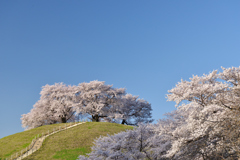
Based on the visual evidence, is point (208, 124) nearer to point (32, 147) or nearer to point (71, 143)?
point (71, 143)

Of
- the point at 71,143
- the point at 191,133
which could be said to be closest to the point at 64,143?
the point at 71,143

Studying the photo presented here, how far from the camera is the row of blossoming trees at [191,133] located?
1603 centimetres

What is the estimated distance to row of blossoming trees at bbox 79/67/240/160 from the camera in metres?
16.0

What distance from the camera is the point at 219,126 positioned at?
52.4 feet

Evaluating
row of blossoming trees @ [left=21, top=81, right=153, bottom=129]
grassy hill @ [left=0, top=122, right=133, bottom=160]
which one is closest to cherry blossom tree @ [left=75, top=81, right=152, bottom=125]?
row of blossoming trees @ [left=21, top=81, right=153, bottom=129]

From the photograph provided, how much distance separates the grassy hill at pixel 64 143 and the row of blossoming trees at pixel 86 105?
12.2 metres

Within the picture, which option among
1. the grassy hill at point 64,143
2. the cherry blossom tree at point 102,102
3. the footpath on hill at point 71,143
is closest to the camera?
the footpath on hill at point 71,143

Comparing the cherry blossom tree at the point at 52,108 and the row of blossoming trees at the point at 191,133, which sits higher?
the cherry blossom tree at the point at 52,108

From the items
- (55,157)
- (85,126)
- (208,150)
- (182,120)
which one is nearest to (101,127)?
(85,126)

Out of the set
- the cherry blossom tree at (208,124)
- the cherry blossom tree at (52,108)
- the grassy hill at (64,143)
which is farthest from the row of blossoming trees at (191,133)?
the cherry blossom tree at (52,108)

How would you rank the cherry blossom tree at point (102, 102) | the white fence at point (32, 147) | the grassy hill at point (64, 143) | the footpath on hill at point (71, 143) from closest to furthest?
the footpath on hill at point (71, 143)
the grassy hill at point (64, 143)
the white fence at point (32, 147)
the cherry blossom tree at point (102, 102)

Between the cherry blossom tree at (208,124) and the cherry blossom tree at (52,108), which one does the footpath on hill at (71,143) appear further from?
the cherry blossom tree at (52,108)

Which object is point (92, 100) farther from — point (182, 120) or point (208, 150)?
point (208, 150)

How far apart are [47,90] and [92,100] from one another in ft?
53.5
